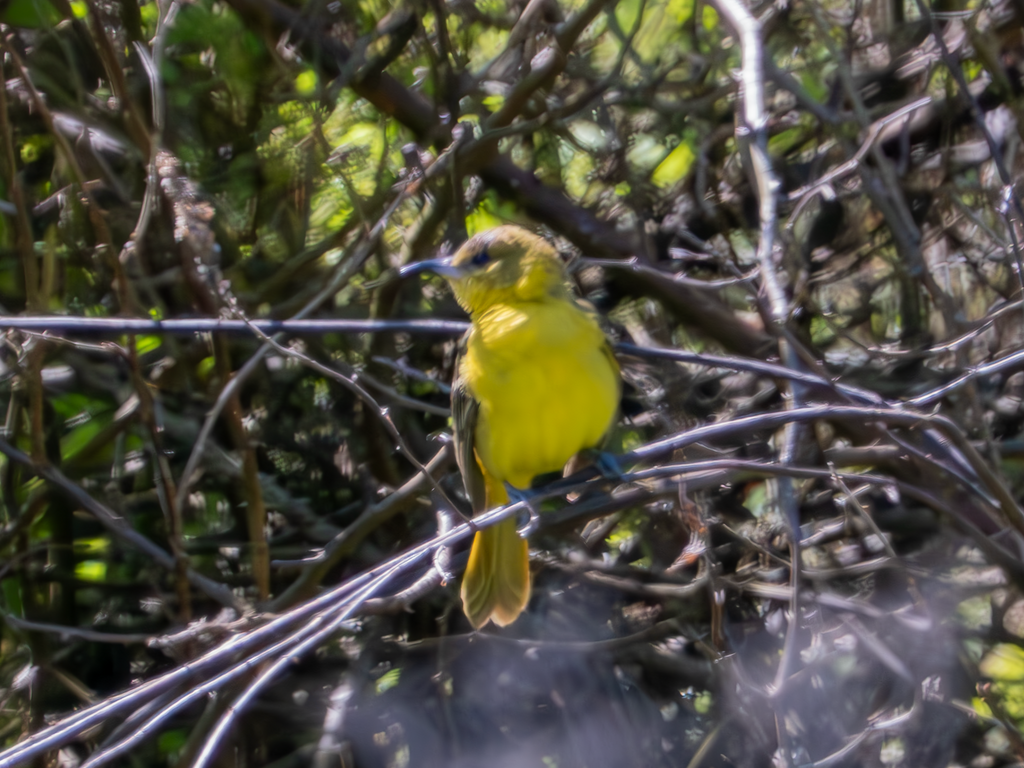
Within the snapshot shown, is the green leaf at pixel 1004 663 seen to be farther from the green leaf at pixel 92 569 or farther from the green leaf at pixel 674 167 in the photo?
the green leaf at pixel 92 569

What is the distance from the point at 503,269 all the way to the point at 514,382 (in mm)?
435

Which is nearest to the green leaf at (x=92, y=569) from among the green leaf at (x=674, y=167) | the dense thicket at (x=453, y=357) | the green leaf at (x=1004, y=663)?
the dense thicket at (x=453, y=357)

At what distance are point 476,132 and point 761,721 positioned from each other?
2.36 meters

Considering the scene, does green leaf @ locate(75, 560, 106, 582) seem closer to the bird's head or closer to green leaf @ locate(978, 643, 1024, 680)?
the bird's head

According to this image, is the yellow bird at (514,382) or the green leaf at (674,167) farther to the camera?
the green leaf at (674,167)

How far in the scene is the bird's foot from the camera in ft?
7.86

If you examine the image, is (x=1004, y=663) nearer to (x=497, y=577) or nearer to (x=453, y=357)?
(x=497, y=577)

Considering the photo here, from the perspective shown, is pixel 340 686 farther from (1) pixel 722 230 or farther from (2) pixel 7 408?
(1) pixel 722 230

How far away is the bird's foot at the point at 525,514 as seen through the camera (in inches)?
94.3

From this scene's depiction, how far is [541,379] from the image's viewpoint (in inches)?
104

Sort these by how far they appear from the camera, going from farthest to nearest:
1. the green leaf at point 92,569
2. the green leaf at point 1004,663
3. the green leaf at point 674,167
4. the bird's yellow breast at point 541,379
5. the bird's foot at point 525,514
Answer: the green leaf at point 674,167
the green leaf at point 92,569
the green leaf at point 1004,663
the bird's yellow breast at point 541,379
the bird's foot at point 525,514

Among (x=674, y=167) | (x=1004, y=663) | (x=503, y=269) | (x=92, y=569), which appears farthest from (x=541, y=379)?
(x=92, y=569)

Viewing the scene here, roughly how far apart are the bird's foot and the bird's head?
2.00 ft

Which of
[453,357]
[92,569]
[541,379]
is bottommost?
[92,569]
